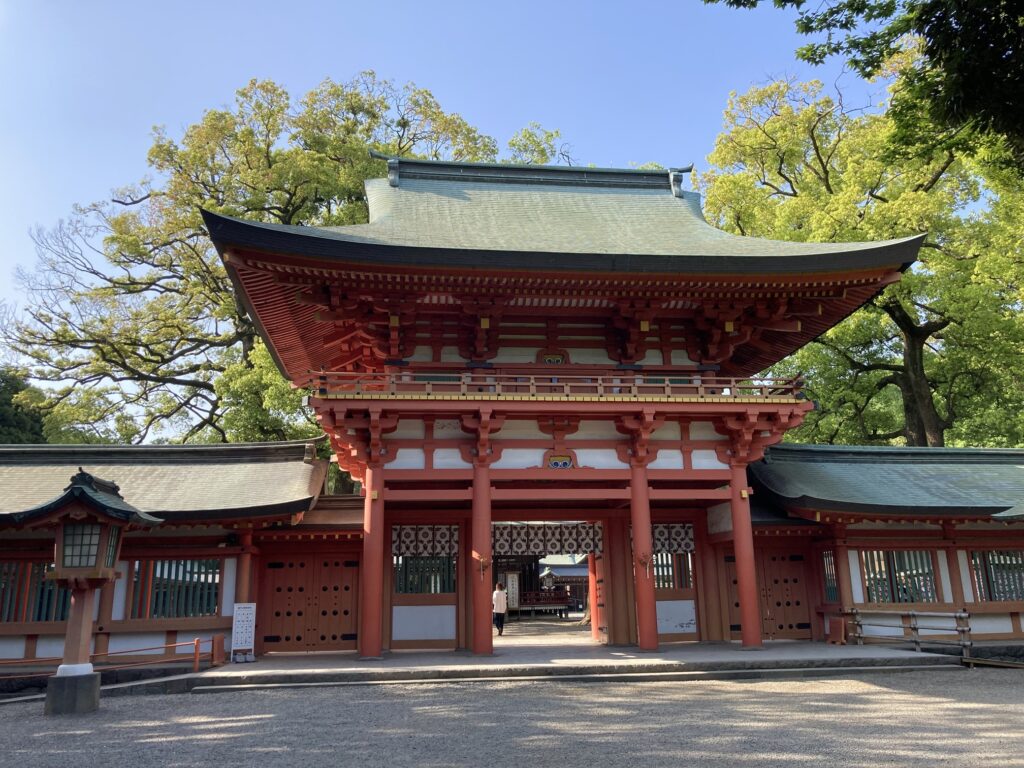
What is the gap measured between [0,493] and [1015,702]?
17345mm

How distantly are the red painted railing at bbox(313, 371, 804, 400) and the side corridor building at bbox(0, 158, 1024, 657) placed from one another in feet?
0.26

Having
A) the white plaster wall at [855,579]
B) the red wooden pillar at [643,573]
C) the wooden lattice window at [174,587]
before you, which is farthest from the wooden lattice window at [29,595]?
the white plaster wall at [855,579]

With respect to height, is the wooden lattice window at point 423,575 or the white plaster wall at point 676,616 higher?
the wooden lattice window at point 423,575

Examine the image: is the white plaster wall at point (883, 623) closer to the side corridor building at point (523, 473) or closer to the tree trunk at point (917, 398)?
the side corridor building at point (523, 473)

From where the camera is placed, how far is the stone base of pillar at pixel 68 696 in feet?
32.4

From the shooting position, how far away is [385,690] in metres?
10.9

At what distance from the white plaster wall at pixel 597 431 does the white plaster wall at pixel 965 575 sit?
8090 mm

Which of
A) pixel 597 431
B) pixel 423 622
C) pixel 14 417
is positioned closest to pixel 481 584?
pixel 423 622

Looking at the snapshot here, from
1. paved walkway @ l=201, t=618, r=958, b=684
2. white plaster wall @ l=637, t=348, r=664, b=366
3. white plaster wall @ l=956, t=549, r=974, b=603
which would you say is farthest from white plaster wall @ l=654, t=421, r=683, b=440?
white plaster wall @ l=956, t=549, r=974, b=603

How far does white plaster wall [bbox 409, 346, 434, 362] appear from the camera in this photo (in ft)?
50.1

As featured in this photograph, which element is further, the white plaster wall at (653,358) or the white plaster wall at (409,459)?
→ the white plaster wall at (653,358)

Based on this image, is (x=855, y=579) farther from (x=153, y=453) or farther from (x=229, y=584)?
(x=153, y=453)

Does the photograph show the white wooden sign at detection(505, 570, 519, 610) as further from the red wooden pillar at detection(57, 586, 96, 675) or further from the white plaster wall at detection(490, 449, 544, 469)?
the red wooden pillar at detection(57, 586, 96, 675)

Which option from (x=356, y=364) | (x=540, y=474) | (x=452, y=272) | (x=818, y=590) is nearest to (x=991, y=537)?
(x=818, y=590)
